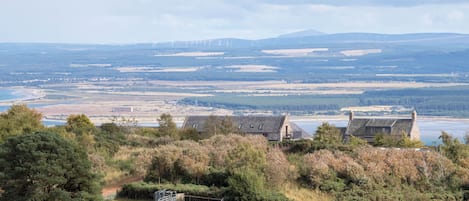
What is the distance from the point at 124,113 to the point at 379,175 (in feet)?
286

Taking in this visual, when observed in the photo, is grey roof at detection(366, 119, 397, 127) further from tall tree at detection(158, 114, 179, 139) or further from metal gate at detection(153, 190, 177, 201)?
metal gate at detection(153, 190, 177, 201)

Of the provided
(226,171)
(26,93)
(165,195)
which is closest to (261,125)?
(226,171)

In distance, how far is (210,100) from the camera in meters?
145

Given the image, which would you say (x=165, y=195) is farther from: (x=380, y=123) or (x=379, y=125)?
(x=380, y=123)

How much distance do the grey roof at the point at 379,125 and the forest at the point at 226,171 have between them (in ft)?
63.4

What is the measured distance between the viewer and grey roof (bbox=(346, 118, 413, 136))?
2072 inches

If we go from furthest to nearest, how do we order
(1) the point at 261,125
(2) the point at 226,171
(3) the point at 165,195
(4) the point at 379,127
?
(1) the point at 261,125 < (4) the point at 379,127 < (2) the point at 226,171 < (3) the point at 165,195

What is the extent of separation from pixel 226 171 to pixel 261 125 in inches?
1234

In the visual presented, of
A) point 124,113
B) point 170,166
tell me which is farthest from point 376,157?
point 124,113

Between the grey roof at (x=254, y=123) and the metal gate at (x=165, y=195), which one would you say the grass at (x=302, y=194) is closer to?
the metal gate at (x=165, y=195)

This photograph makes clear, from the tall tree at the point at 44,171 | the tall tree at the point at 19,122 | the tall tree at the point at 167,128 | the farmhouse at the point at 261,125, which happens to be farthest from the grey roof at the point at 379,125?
the tall tree at the point at 44,171

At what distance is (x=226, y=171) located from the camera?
80.1 ft

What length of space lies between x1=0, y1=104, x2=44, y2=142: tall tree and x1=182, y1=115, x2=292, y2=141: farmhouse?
63.7 feet

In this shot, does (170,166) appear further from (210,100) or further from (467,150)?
(210,100)
